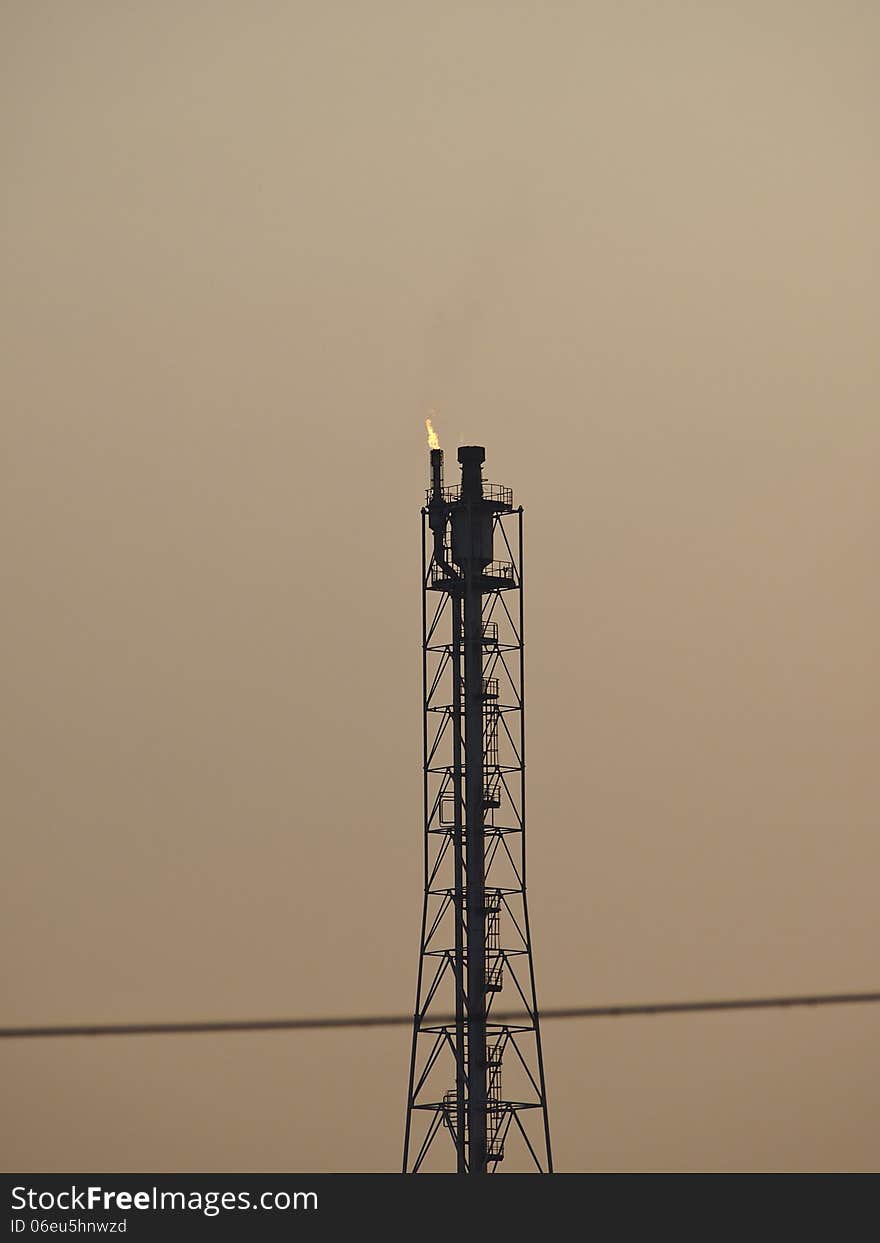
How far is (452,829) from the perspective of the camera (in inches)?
2864

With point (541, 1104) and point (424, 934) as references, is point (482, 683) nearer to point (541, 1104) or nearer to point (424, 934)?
point (424, 934)

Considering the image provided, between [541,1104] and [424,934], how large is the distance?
7.06m

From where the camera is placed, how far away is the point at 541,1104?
234 ft

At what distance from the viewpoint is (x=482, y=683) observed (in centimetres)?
7362

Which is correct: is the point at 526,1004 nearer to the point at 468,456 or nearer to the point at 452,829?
→ the point at 452,829

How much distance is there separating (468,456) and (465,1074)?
21.6 meters
